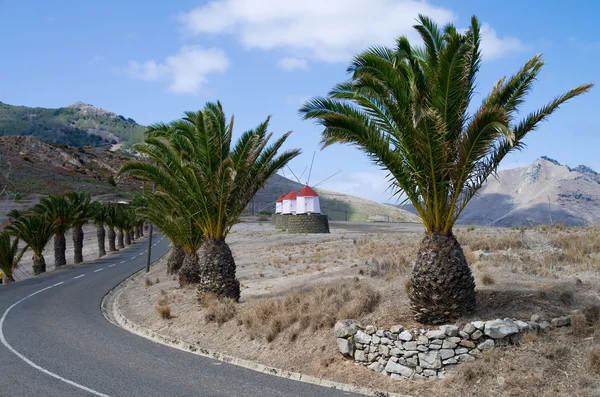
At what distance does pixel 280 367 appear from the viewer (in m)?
11.4

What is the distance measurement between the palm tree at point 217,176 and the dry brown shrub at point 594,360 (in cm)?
1032

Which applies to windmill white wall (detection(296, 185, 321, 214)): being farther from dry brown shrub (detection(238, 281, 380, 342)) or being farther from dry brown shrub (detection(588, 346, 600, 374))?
dry brown shrub (detection(588, 346, 600, 374))

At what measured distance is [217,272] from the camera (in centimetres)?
1662

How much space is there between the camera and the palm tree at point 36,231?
3766 cm

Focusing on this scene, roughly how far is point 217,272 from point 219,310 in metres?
2.01

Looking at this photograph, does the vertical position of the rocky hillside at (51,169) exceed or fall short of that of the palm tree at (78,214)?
it exceeds it

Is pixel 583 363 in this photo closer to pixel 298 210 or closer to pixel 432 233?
pixel 432 233

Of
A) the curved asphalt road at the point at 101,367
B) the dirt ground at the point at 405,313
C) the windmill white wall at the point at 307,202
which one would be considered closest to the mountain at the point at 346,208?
the windmill white wall at the point at 307,202

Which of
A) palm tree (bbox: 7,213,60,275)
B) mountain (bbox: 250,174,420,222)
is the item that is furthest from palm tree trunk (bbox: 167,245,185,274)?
mountain (bbox: 250,174,420,222)

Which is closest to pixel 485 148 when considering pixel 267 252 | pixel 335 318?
pixel 335 318

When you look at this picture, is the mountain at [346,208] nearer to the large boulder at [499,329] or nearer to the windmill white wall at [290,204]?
the windmill white wall at [290,204]

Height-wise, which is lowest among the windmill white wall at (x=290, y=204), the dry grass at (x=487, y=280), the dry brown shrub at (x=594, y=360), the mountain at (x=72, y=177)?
the dry brown shrub at (x=594, y=360)

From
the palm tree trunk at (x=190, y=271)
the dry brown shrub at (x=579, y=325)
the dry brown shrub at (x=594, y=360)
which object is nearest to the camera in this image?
the dry brown shrub at (x=594, y=360)

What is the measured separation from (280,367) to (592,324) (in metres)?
5.95
